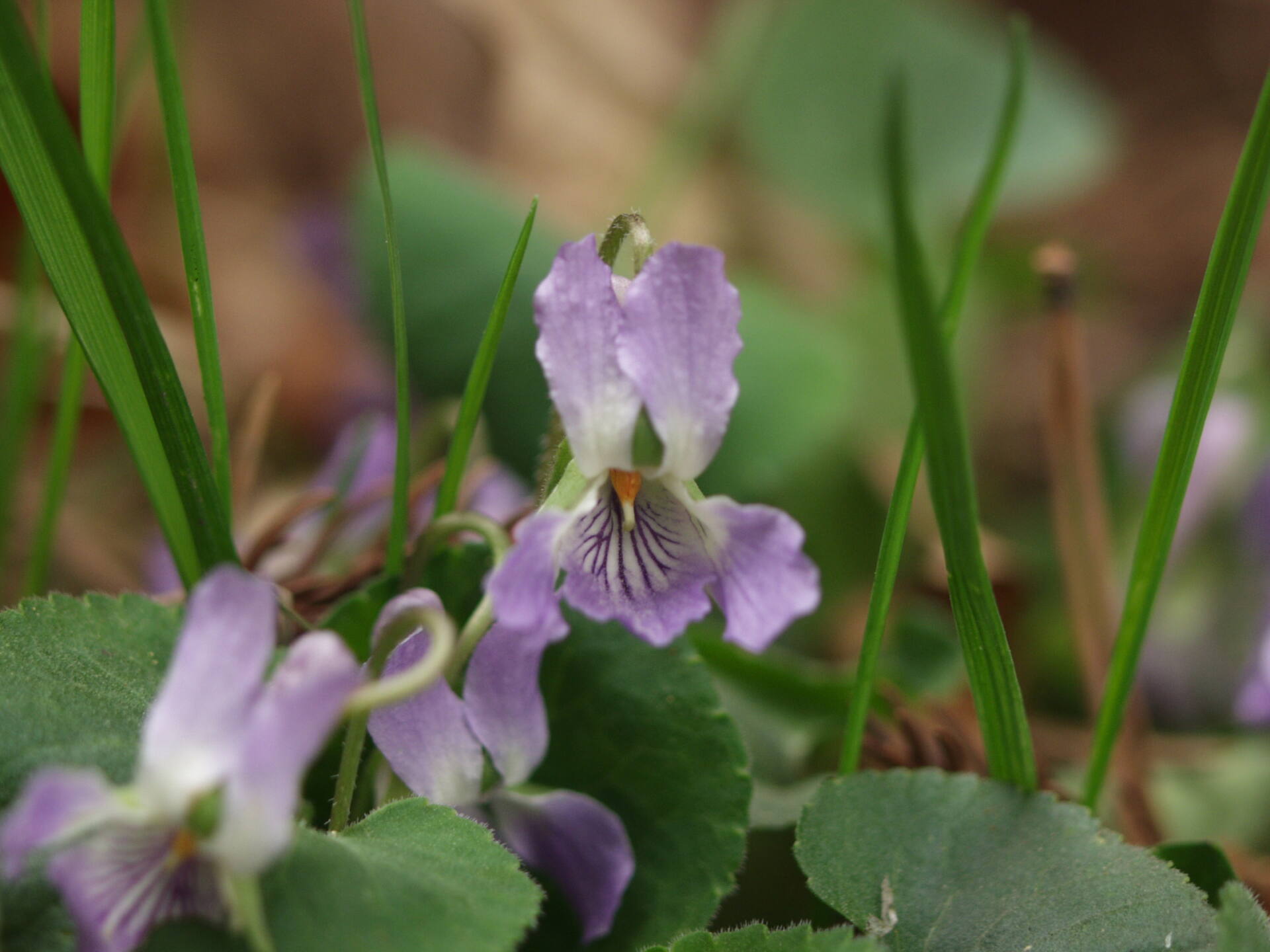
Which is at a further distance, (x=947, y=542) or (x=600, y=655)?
(x=600, y=655)

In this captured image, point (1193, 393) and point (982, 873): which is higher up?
point (1193, 393)

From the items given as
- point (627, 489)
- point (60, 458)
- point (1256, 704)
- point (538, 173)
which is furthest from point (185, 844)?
point (538, 173)

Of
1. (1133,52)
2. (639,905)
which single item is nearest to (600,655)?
(639,905)

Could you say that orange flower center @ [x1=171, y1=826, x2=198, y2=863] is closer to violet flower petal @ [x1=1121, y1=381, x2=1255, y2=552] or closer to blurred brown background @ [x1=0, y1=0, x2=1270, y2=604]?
blurred brown background @ [x1=0, y1=0, x2=1270, y2=604]

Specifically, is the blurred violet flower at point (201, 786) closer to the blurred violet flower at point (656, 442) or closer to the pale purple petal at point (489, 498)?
the blurred violet flower at point (656, 442)

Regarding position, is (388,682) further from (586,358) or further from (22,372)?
(22,372)

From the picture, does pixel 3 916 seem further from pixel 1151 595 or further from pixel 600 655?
pixel 1151 595
